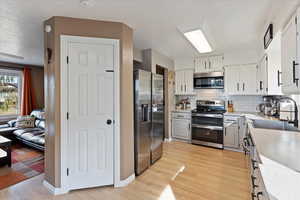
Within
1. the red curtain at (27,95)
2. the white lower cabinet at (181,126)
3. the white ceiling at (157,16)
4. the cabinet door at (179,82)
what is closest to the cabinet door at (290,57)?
the white ceiling at (157,16)

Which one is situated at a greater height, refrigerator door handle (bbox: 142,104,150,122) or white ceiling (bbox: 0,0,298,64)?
white ceiling (bbox: 0,0,298,64)

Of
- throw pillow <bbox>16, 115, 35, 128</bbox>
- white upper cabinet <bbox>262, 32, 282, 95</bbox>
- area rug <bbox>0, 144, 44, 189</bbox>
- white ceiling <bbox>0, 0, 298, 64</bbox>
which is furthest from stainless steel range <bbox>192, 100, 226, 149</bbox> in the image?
throw pillow <bbox>16, 115, 35, 128</bbox>

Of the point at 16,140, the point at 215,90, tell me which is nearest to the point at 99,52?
the point at 215,90

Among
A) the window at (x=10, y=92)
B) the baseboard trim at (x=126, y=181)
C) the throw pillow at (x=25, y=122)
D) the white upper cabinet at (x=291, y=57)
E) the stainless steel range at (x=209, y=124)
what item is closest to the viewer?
the white upper cabinet at (x=291, y=57)

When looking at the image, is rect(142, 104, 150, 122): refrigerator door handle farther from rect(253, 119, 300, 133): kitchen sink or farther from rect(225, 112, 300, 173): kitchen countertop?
rect(253, 119, 300, 133): kitchen sink

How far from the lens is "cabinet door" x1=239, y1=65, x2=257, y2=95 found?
12.8 feet

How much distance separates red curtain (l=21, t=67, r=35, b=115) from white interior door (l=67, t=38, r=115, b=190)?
14.1 ft

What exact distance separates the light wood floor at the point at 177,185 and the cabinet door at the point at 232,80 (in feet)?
5.59

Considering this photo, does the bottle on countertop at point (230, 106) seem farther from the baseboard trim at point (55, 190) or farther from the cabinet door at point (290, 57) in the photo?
the baseboard trim at point (55, 190)

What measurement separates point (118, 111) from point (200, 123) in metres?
2.66

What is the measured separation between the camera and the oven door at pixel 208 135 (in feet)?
13.2

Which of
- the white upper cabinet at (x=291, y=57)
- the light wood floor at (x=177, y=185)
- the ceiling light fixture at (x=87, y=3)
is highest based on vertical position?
the ceiling light fixture at (x=87, y=3)

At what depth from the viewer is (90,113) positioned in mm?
2270

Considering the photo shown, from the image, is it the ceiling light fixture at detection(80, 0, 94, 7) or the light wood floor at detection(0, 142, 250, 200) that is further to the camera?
the light wood floor at detection(0, 142, 250, 200)
